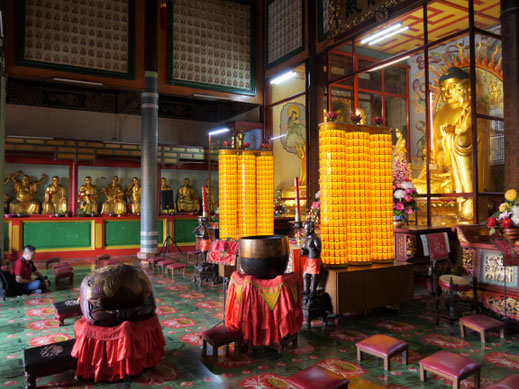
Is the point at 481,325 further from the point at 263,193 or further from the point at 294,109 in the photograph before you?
the point at 294,109

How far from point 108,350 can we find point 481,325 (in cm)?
331

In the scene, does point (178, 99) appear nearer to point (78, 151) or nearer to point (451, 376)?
point (78, 151)

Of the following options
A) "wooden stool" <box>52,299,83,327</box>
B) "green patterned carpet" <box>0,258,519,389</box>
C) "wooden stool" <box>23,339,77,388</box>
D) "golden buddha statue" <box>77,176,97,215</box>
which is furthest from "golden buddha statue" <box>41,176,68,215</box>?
"wooden stool" <box>23,339,77,388</box>

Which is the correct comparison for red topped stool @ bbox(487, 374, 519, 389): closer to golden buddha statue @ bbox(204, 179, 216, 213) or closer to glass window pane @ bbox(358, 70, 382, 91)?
glass window pane @ bbox(358, 70, 382, 91)

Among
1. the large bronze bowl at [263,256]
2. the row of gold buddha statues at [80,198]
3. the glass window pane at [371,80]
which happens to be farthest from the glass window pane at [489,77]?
the row of gold buddha statues at [80,198]

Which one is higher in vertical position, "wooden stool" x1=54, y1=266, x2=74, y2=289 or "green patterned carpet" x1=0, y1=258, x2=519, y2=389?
"wooden stool" x1=54, y1=266, x2=74, y2=289

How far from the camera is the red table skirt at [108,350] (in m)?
2.90

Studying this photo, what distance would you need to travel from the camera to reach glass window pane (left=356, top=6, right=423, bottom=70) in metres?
7.47

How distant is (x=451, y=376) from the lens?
106 inches

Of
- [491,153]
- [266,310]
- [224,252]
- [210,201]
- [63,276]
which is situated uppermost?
[491,153]

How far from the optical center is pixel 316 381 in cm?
255

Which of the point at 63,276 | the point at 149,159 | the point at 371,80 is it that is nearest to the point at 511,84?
the point at 371,80

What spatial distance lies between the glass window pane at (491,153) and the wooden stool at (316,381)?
5.38 m

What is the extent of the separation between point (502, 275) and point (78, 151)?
959 cm
